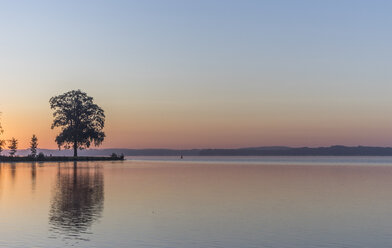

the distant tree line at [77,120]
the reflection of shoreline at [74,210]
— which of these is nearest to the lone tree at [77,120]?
the distant tree line at [77,120]

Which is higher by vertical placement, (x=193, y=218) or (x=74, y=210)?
(x=74, y=210)

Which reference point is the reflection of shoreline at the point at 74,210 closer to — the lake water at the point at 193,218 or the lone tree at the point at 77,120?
the lake water at the point at 193,218

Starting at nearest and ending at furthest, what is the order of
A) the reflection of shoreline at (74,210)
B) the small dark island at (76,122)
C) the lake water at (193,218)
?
the lake water at (193,218)
the reflection of shoreline at (74,210)
the small dark island at (76,122)

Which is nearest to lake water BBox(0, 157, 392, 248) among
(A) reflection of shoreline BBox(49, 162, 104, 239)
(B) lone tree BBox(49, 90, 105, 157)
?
(A) reflection of shoreline BBox(49, 162, 104, 239)

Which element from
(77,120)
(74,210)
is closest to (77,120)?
(77,120)

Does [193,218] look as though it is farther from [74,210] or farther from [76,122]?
[76,122]

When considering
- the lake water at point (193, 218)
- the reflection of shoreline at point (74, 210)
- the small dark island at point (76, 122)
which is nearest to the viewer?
the lake water at point (193, 218)

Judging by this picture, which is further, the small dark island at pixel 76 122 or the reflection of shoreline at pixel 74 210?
the small dark island at pixel 76 122

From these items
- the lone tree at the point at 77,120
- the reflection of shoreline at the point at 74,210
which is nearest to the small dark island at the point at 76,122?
the lone tree at the point at 77,120

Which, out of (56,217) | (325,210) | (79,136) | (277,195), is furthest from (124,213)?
(79,136)

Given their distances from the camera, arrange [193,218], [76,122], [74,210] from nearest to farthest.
Result: 1. [193,218]
2. [74,210]
3. [76,122]

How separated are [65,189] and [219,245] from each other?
1202 inches

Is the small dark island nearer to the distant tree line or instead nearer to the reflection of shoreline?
the distant tree line

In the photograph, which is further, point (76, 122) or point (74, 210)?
point (76, 122)
